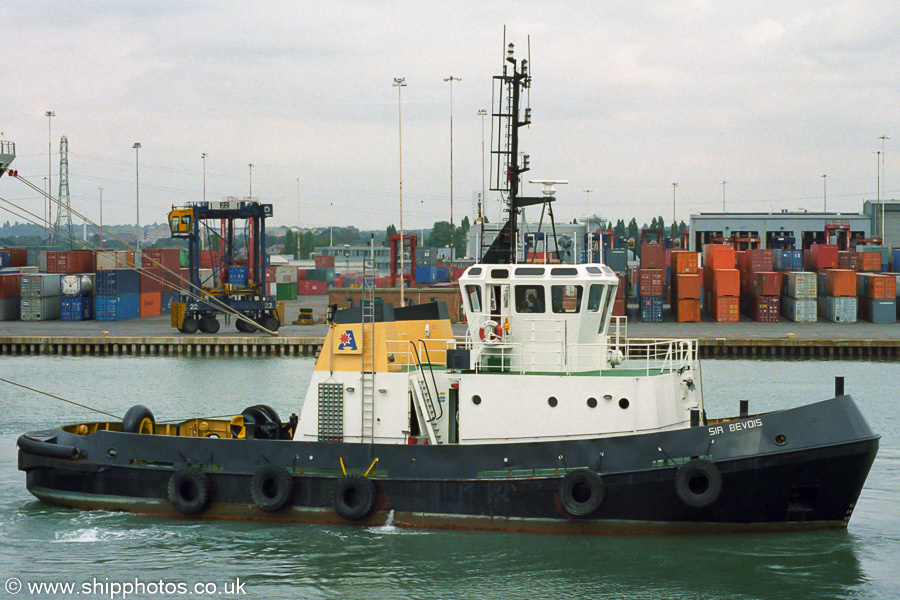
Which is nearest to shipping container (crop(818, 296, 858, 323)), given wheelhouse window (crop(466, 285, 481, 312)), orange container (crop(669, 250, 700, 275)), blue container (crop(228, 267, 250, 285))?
orange container (crop(669, 250, 700, 275))

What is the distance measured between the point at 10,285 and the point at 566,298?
4330 cm

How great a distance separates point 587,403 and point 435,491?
240cm

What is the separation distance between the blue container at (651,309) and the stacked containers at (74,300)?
93.8 feet

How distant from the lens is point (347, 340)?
1358 centimetres

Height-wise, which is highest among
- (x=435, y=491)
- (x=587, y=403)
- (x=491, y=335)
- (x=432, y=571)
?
(x=491, y=335)

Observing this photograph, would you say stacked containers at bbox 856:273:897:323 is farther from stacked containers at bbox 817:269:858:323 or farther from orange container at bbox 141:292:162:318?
orange container at bbox 141:292:162:318

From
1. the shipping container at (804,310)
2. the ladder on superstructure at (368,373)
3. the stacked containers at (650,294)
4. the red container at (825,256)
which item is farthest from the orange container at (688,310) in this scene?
the ladder on superstructure at (368,373)

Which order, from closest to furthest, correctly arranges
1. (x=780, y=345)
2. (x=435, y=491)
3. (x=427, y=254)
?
(x=435, y=491), (x=780, y=345), (x=427, y=254)

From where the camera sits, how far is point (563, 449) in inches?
492

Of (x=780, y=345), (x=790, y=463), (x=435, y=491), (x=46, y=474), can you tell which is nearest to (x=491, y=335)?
(x=435, y=491)

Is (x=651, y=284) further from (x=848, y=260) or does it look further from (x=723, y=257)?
(x=848, y=260)

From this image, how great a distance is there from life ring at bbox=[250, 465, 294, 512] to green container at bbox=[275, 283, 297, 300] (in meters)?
55.2

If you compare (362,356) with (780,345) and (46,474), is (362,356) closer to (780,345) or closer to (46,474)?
(46,474)

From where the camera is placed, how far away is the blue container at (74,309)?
159 ft
